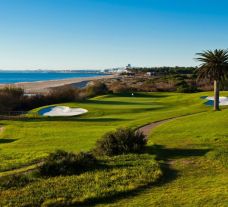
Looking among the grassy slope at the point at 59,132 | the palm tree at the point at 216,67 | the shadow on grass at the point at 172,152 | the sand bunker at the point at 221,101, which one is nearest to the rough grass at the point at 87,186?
the shadow on grass at the point at 172,152

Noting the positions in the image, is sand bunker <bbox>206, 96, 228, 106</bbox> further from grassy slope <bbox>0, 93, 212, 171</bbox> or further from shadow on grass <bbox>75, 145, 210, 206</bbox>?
shadow on grass <bbox>75, 145, 210, 206</bbox>

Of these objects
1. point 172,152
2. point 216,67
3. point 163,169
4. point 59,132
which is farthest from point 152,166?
point 216,67

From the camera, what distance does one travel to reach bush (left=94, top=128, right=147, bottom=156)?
1750 centimetres

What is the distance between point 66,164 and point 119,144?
431 cm

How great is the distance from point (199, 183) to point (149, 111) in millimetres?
27660

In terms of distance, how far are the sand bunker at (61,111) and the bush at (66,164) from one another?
81.8 ft

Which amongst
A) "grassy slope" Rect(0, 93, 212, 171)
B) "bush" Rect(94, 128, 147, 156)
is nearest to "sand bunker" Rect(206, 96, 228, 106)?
"grassy slope" Rect(0, 93, 212, 171)

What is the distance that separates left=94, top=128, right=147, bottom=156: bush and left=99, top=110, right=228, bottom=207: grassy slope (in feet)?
3.19

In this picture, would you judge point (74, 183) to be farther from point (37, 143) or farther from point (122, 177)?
point (37, 143)

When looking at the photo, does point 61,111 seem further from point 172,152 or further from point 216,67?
point 172,152

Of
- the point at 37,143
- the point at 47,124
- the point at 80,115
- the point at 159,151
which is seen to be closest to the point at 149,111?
the point at 80,115

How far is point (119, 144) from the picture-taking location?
1769 centimetres

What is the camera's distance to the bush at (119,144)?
57.4 ft

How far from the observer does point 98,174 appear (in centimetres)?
1333
